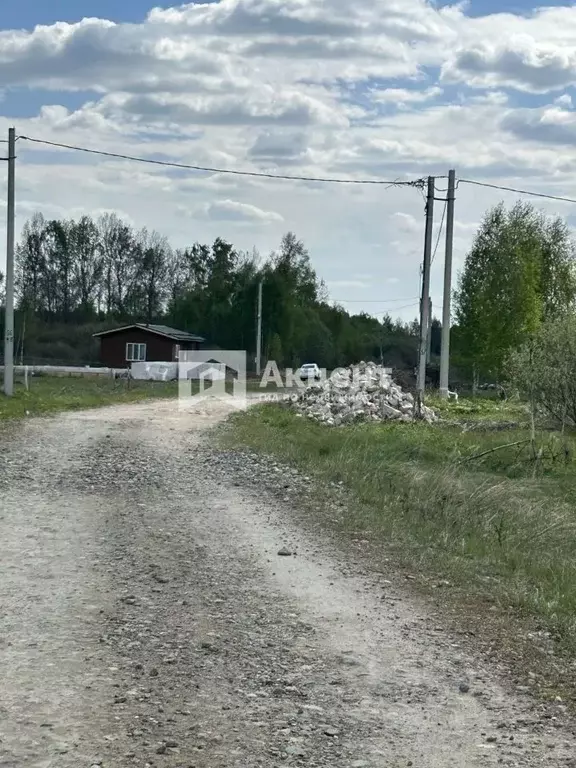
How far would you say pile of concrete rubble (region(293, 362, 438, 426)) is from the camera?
2630 cm

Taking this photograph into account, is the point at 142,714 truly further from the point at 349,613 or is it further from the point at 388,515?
the point at 388,515

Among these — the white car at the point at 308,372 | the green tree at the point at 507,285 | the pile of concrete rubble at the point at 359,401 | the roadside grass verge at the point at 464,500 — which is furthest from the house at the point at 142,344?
the roadside grass verge at the point at 464,500

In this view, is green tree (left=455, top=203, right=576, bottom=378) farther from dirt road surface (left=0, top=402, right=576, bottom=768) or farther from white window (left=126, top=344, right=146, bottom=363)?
dirt road surface (left=0, top=402, right=576, bottom=768)

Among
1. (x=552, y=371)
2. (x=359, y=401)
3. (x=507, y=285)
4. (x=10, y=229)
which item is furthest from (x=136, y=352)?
(x=552, y=371)

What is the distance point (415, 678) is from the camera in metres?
5.69

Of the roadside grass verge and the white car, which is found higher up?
the white car

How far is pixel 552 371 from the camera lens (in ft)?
64.6

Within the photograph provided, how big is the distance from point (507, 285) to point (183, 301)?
33130mm

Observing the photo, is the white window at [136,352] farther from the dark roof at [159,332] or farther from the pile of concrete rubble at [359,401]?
the pile of concrete rubble at [359,401]

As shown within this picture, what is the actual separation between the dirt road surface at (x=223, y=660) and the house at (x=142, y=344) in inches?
2217

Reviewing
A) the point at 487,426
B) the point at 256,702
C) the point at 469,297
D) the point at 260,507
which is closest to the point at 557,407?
the point at 487,426

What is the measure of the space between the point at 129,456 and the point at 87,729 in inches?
444

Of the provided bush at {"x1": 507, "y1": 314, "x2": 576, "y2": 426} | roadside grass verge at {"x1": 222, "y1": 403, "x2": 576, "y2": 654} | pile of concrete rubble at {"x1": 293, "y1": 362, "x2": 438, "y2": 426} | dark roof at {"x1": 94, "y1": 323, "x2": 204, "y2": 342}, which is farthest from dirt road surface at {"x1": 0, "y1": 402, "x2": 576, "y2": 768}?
dark roof at {"x1": 94, "y1": 323, "x2": 204, "y2": 342}

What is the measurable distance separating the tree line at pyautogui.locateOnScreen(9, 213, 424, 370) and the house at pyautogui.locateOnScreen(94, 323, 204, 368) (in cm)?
617
